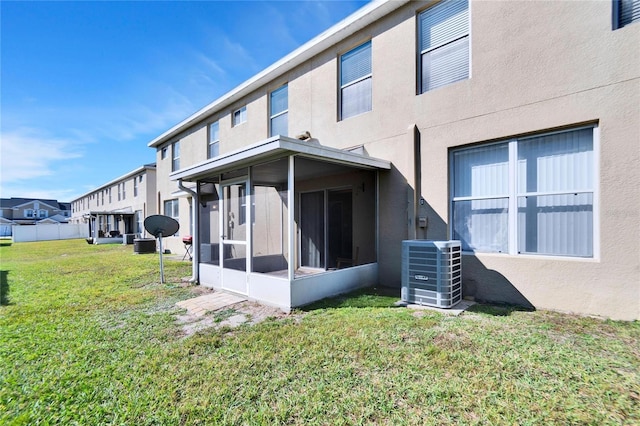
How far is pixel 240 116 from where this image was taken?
11133mm

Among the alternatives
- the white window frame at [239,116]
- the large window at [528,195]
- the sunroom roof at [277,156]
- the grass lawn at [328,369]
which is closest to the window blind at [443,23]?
the large window at [528,195]

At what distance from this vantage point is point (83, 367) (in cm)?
314

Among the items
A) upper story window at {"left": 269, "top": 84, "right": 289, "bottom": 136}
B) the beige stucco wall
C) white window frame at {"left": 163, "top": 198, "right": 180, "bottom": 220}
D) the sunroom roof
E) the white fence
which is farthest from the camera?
the white fence

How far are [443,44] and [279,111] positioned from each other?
17.2ft

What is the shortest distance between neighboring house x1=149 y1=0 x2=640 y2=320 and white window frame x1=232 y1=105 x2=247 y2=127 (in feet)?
10.9

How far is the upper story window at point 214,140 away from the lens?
12.3m

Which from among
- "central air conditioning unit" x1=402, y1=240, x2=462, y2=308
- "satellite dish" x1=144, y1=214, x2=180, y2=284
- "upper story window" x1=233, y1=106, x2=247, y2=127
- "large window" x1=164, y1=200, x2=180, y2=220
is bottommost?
"central air conditioning unit" x1=402, y1=240, x2=462, y2=308

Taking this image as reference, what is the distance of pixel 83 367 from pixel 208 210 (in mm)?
4291

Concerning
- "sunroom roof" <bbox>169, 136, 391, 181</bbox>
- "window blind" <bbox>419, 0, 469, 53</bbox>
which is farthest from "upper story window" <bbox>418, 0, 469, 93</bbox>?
"sunroom roof" <bbox>169, 136, 391, 181</bbox>

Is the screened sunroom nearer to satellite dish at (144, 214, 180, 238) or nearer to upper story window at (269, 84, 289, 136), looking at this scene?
satellite dish at (144, 214, 180, 238)

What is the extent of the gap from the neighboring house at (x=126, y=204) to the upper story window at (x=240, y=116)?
12551 millimetres

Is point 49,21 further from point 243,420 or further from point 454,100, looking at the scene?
point 243,420

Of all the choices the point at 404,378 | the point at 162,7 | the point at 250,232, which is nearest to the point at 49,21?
→ the point at 162,7

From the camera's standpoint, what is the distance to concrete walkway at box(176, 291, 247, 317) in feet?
16.9
